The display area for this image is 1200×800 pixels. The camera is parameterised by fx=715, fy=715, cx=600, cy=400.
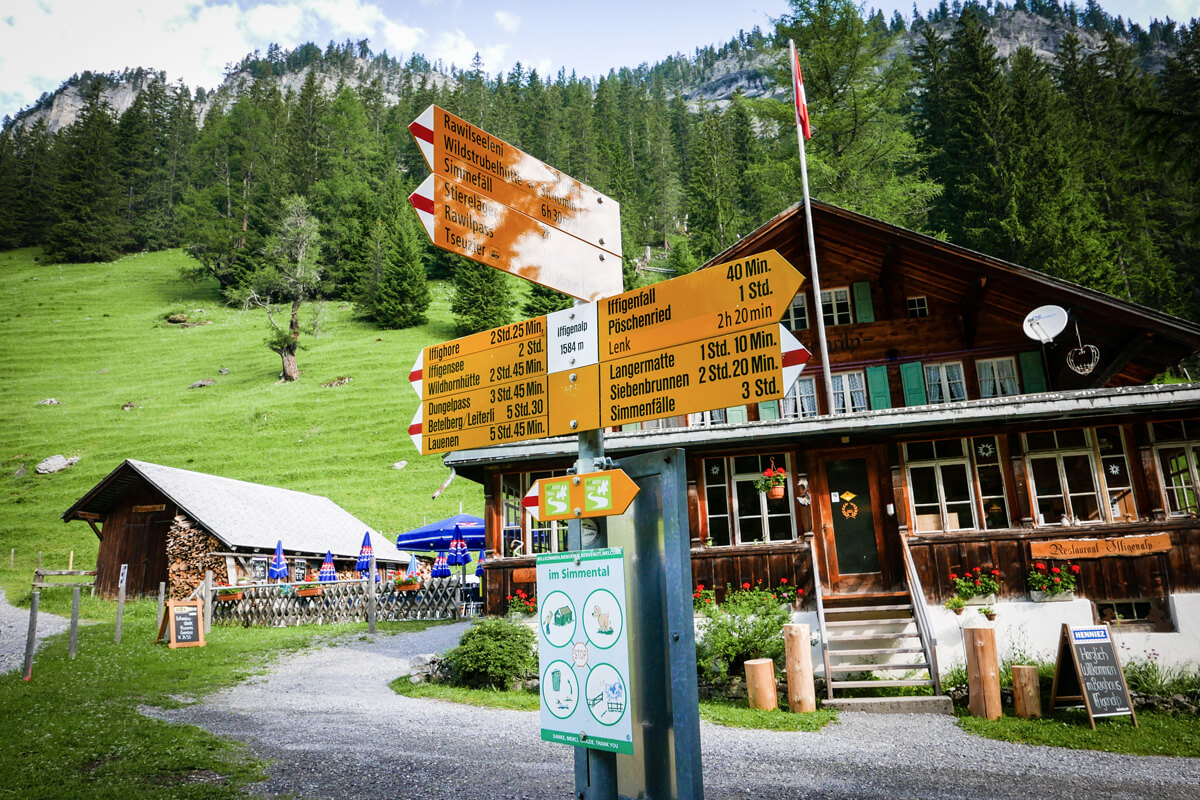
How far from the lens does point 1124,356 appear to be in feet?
53.1

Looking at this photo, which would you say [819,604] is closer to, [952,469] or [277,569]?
[952,469]

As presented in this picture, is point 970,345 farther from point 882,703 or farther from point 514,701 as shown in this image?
point 514,701

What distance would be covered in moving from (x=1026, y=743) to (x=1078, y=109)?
162ft

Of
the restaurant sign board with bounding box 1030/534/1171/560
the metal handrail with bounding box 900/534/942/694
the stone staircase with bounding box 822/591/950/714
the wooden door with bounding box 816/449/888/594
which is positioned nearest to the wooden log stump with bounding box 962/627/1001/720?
the stone staircase with bounding box 822/591/950/714

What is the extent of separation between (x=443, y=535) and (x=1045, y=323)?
1811 centimetres

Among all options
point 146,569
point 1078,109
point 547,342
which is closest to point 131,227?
point 146,569

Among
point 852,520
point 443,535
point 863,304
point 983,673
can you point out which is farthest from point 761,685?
point 443,535

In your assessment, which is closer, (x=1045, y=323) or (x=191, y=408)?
(x=1045, y=323)

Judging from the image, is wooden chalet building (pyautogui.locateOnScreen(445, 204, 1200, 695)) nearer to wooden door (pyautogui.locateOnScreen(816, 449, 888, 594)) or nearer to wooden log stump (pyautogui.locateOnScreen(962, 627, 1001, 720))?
wooden door (pyautogui.locateOnScreen(816, 449, 888, 594))

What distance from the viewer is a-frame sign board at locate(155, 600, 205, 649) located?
16031mm

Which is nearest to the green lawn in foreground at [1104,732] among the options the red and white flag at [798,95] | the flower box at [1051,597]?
the flower box at [1051,597]

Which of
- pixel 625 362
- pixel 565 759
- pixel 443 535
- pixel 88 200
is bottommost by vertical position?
pixel 565 759

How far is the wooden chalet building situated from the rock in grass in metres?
38.1

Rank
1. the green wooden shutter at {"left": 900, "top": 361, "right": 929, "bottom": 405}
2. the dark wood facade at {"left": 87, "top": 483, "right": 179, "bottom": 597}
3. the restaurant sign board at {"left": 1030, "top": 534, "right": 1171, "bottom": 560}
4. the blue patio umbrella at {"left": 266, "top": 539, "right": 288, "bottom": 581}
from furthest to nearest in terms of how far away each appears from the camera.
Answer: the dark wood facade at {"left": 87, "top": 483, "right": 179, "bottom": 597}, the blue patio umbrella at {"left": 266, "top": 539, "right": 288, "bottom": 581}, the green wooden shutter at {"left": 900, "top": 361, "right": 929, "bottom": 405}, the restaurant sign board at {"left": 1030, "top": 534, "right": 1171, "bottom": 560}
